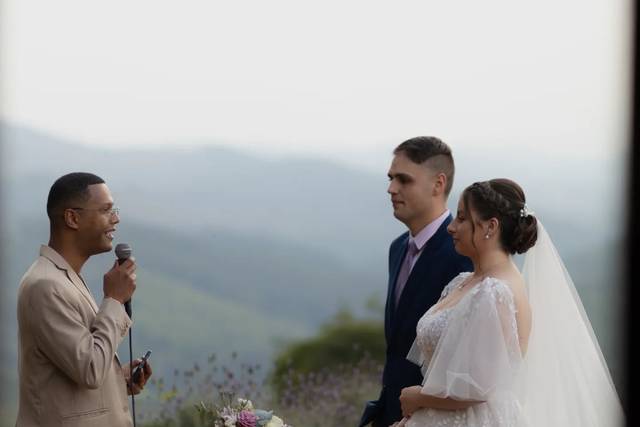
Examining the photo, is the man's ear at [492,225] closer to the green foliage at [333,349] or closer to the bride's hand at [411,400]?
the bride's hand at [411,400]

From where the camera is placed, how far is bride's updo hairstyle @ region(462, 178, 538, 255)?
3.13 m

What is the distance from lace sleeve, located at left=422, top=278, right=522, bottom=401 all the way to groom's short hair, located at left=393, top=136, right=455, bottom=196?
2.96 ft

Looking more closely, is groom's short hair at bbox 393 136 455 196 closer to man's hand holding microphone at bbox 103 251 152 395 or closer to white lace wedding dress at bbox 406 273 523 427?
white lace wedding dress at bbox 406 273 523 427

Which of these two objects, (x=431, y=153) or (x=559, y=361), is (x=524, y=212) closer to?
(x=559, y=361)

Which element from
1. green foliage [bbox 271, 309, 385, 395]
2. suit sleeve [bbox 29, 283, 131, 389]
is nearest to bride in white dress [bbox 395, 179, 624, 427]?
suit sleeve [bbox 29, 283, 131, 389]

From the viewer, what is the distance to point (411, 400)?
3.19 meters

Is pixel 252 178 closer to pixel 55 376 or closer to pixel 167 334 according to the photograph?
pixel 167 334

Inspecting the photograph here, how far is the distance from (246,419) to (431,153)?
1338 millimetres

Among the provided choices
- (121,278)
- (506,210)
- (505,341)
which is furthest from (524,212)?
(121,278)

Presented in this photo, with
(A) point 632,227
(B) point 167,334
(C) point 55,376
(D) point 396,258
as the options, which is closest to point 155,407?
(B) point 167,334

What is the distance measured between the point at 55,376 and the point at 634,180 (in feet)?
5.83

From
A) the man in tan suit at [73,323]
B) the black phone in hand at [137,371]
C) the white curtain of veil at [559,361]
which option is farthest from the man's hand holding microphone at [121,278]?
the white curtain of veil at [559,361]

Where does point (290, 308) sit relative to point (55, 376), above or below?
below

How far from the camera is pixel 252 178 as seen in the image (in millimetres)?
8648
